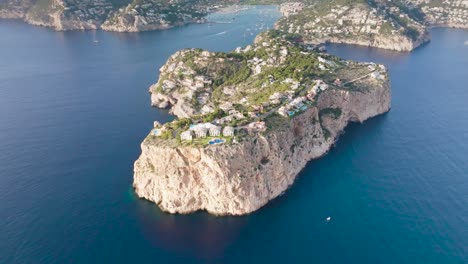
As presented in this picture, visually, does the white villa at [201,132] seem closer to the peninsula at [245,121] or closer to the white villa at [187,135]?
the peninsula at [245,121]

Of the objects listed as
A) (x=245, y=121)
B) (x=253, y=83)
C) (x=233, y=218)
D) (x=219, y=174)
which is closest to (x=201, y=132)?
(x=219, y=174)

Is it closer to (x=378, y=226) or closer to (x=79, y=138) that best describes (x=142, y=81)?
(x=79, y=138)

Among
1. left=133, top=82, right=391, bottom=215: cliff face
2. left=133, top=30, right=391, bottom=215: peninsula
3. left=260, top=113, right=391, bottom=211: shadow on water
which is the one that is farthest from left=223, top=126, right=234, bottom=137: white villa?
left=260, top=113, right=391, bottom=211: shadow on water

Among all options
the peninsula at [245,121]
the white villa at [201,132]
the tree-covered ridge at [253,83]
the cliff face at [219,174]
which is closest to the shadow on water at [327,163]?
the peninsula at [245,121]

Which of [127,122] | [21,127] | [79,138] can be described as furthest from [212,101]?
[21,127]

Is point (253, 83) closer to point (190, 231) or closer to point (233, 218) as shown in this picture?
point (233, 218)

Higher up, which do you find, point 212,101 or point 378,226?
point 212,101

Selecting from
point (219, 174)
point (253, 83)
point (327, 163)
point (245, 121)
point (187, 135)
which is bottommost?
point (327, 163)
